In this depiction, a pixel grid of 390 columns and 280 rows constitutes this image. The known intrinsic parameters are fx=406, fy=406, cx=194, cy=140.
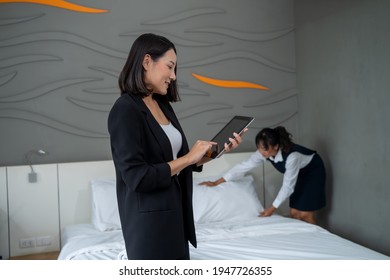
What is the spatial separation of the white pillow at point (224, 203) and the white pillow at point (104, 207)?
1.69 ft

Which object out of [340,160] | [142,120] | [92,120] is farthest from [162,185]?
[340,160]

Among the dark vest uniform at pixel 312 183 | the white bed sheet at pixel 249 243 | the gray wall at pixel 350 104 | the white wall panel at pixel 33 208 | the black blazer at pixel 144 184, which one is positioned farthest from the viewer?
the dark vest uniform at pixel 312 183

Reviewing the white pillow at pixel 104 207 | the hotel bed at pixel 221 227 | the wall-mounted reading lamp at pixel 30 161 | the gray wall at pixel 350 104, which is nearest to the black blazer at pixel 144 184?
the hotel bed at pixel 221 227

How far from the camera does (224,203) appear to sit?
8.81 feet

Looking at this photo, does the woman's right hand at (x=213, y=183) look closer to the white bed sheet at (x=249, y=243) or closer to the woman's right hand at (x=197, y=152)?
the white bed sheet at (x=249, y=243)

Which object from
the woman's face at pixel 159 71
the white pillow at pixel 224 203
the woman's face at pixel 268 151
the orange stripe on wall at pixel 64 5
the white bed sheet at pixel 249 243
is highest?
the orange stripe on wall at pixel 64 5

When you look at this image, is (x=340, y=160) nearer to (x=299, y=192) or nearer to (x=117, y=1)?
(x=299, y=192)

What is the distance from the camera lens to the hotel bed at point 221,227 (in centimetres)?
202

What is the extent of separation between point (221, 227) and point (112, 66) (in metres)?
1.32

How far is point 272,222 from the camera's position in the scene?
2527 mm

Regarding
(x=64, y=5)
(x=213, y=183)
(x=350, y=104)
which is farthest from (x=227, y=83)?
(x=64, y=5)

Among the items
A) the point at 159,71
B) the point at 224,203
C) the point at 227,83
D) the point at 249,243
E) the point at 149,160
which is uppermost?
the point at 227,83

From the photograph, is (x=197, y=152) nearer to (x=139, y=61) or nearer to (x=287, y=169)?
(x=139, y=61)

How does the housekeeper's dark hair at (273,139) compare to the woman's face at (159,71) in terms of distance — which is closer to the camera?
the woman's face at (159,71)
